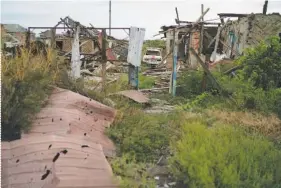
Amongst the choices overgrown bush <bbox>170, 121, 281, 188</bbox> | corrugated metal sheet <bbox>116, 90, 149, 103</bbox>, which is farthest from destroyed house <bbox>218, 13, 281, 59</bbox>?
overgrown bush <bbox>170, 121, 281, 188</bbox>

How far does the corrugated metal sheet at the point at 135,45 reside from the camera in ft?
35.9

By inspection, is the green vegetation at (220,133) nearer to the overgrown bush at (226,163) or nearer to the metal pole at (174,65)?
the overgrown bush at (226,163)

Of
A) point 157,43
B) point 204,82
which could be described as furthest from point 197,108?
point 157,43

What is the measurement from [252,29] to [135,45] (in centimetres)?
706

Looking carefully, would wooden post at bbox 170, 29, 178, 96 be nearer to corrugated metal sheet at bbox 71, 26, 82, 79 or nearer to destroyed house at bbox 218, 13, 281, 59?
corrugated metal sheet at bbox 71, 26, 82, 79

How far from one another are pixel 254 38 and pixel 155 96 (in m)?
6.31

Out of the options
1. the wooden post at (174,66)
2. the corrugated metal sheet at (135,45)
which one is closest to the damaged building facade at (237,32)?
the wooden post at (174,66)

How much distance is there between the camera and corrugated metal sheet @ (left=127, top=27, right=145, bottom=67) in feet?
35.9

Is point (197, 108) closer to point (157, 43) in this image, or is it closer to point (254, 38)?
point (254, 38)

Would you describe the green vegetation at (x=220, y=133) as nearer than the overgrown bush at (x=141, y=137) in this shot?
Yes

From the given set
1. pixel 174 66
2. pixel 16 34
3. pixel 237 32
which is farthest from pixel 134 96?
pixel 16 34

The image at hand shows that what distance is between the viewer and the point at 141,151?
235 inches

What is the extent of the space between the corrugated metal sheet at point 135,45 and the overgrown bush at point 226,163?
5.74m

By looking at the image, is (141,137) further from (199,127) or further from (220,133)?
(220,133)
